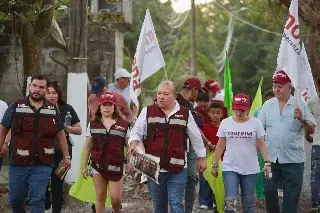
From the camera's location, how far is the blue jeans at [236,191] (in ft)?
30.7

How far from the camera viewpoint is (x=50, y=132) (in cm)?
904

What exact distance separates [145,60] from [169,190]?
11.4 feet

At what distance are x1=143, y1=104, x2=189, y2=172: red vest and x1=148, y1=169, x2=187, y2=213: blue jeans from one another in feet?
0.37

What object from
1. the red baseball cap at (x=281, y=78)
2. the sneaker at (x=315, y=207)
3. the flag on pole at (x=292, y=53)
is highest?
the flag on pole at (x=292, y=53)

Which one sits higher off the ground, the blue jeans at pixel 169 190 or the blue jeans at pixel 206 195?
the blue jeans at pixel 169 190

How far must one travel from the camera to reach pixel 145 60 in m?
11.9

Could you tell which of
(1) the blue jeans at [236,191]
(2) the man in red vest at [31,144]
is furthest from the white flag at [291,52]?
(2) the man in red vest at [31,144]

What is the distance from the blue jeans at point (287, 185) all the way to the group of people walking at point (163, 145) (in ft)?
0.04

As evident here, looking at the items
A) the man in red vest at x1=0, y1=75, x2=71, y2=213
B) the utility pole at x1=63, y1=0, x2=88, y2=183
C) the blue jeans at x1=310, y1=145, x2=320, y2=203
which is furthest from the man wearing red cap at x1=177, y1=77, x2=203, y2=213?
the utility pole at x1=63, y1=0, x2=88, y2=183

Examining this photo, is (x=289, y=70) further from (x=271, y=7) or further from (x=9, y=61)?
(x=9, y=61)

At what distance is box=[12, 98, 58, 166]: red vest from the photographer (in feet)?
29.2

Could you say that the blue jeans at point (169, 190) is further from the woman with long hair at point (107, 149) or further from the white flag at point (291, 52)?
the white flag at point (291, 52)

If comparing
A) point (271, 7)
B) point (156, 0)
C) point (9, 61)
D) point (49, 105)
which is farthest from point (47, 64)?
point (156, 0)

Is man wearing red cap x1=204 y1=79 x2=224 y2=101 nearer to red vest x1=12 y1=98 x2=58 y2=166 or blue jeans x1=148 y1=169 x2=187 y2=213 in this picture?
blue jeans x1=148 y1=169 x2=187 y2=213
